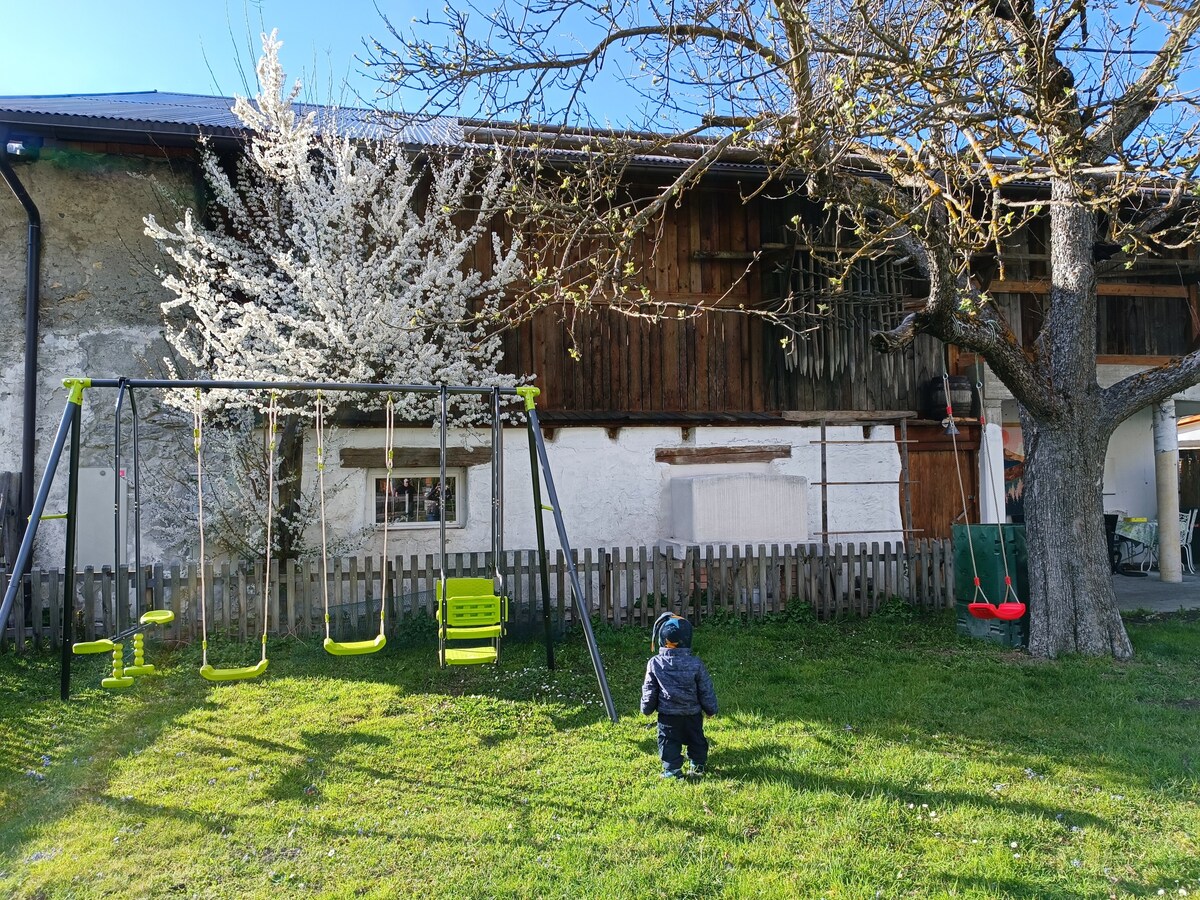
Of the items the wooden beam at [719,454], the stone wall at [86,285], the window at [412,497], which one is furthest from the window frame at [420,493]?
the wooden beam at [719,454]

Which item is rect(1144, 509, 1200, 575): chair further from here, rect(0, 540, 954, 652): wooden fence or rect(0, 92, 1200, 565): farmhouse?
rect(0, 540, 954, 652): wooden fence

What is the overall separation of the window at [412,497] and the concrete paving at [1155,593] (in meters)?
8.45

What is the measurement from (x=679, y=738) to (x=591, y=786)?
602 millimetres

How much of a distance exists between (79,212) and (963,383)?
1170 cm

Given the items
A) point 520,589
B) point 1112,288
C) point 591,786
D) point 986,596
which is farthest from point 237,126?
point 1112,288

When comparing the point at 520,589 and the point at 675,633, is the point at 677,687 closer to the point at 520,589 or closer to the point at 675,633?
the point at 675,633

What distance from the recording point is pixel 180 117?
9.91m

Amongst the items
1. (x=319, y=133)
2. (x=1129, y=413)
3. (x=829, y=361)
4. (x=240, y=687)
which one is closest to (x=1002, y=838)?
(x=1129, y=413)

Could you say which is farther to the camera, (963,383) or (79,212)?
(963,383)

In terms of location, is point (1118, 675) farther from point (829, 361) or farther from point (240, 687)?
point (240, 687)

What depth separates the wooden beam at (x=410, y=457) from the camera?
980 centimetres

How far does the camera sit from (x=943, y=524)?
1223 cm

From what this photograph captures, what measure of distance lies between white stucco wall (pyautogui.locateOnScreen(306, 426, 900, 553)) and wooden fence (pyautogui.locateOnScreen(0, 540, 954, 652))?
1.84ft

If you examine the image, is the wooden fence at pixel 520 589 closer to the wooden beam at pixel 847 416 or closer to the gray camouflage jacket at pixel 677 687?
the wooden beam at pixel 847 416
